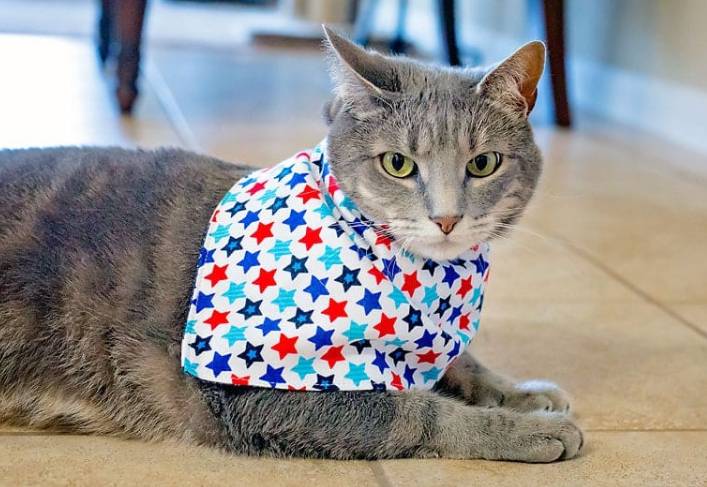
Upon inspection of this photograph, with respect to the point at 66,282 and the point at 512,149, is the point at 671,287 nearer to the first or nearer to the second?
the point at 512,149

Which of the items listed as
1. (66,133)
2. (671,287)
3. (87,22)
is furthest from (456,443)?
(87,22)

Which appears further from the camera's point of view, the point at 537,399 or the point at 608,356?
the point at 608,356

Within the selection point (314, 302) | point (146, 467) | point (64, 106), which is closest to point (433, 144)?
point (314, 302)

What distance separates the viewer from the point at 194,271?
122 cm

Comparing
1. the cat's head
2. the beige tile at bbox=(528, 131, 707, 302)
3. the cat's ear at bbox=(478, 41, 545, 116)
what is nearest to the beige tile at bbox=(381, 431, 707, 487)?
the cat's head

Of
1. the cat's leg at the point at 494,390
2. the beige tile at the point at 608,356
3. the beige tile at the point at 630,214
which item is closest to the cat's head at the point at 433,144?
the cat's leg at the point at 494,390

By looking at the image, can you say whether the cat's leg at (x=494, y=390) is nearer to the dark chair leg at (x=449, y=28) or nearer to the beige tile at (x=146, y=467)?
the beige tile at (x=146, y=467)

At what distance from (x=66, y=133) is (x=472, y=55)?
235 cm

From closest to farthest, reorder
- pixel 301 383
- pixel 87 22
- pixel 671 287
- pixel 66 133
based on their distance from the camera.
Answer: pixel 301 383 < pixel 671 287 < pixel 66 133 < pixel 87 22

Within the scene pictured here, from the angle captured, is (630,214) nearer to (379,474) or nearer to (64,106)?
(379,474)

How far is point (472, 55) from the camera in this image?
14.7 feet

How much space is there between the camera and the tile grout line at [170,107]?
2714mm

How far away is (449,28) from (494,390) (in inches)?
104

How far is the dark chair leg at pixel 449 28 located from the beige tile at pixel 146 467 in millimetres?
2825
